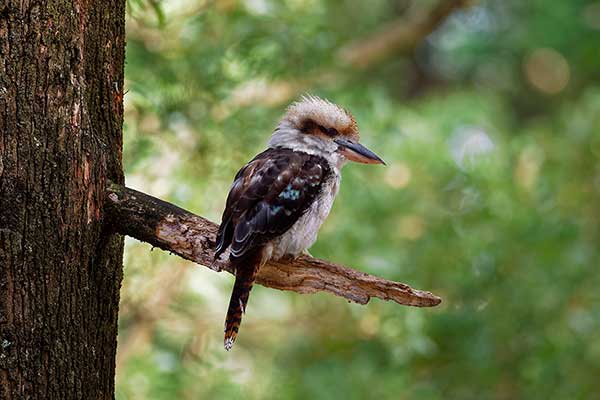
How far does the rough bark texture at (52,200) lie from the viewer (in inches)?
93.0

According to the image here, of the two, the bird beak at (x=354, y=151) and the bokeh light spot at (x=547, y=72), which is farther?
the bokeh light spot at (x=547, y=72)

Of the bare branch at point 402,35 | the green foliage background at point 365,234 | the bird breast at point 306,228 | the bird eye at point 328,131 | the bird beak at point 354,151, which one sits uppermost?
the bare branch at point 402,35

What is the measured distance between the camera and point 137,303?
5590 millimetres

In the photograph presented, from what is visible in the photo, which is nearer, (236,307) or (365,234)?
(236,307)

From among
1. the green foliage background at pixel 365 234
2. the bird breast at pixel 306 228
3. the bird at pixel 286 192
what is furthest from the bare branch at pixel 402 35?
the bird breast at pixel 306 228

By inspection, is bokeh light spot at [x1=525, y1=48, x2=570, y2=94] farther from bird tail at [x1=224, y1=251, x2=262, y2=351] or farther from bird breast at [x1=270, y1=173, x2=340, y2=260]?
bird tail at [x1=224, y1=251, x2=262, y2=351]

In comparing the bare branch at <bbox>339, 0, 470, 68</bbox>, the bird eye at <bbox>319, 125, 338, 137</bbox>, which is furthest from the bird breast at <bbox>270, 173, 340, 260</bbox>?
the bare branch at <bbox>339, 0, 470, 68</bbox>

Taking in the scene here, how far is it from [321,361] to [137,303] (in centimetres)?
221

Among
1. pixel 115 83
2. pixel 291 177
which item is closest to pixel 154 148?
pixel 291 177

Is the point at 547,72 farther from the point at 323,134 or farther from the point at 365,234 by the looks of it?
the point at 323,134

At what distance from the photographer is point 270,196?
304 centimetres

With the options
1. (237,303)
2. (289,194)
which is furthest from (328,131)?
(237,303)

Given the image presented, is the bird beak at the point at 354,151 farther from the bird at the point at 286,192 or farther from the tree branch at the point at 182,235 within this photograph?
the tree branch at the point at 182,235

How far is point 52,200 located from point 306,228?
0.96 meters
